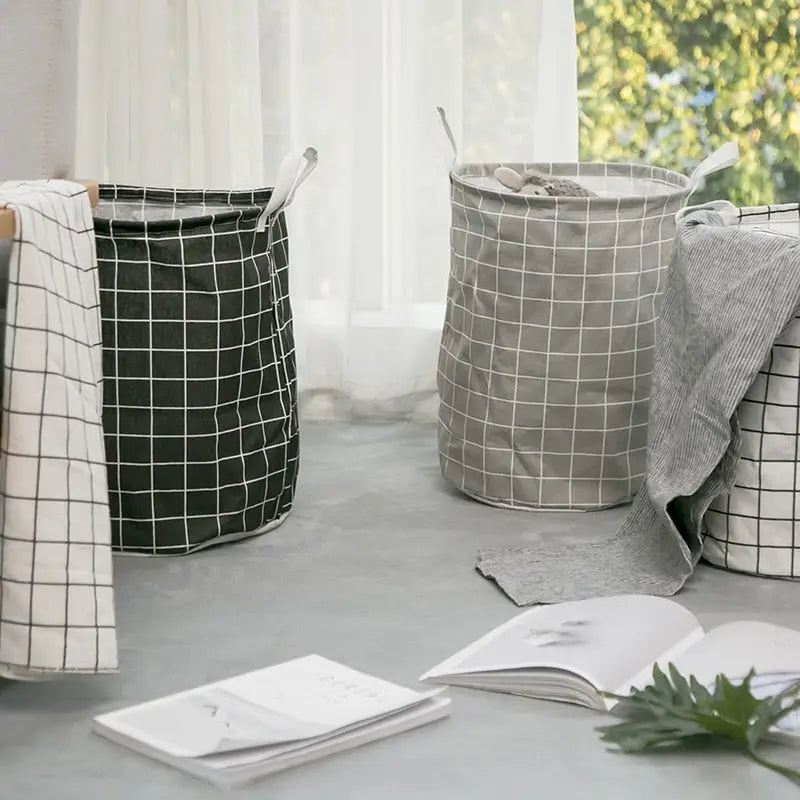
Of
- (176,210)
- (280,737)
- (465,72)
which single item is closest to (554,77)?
(465,72)

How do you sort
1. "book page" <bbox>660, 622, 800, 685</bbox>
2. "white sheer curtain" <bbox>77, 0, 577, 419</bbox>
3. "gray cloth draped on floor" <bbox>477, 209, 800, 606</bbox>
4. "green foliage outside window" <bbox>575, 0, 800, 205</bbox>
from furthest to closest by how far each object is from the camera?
"green foliage outside window" <bbox>575, 0, 800, 205</bbox> < "white sheer curtain" <bbox>77, 0, 577, 419</bbox> < "gray cloth draped on floor" <bbox>477, 209, 800, 606</bbox> < "book page" <bbox>660, 622, 800, 685</bbox>

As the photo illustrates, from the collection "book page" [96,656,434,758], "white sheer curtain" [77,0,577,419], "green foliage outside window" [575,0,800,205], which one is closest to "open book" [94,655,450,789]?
"book page" [96,656,434,758]

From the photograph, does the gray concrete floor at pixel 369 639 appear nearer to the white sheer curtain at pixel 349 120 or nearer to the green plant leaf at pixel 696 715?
the green plant leaf at pixel 696 715

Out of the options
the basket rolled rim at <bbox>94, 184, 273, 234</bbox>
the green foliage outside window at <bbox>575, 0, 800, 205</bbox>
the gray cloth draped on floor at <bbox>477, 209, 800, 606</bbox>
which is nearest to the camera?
the gray cloth draped on floor at <bbox>477, 209, 800, 606</bbox>

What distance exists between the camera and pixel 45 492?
132cm

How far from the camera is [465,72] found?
233 cm

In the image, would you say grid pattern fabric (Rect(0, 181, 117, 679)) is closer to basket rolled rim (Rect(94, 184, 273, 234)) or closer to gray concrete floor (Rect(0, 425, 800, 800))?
gray concrete floor (Rect(0, 425, 800, 800))

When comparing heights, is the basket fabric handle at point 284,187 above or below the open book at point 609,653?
above

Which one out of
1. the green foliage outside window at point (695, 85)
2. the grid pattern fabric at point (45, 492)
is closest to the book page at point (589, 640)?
the grid pattern fabric at point (45, 492)

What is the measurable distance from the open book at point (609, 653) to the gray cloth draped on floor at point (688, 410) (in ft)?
0.48

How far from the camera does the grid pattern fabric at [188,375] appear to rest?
175cm

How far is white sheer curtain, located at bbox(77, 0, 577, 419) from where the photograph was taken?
2314 mm

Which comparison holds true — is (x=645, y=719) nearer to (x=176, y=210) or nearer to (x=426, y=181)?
(x=176, y=210)

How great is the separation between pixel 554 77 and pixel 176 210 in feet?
2.36
